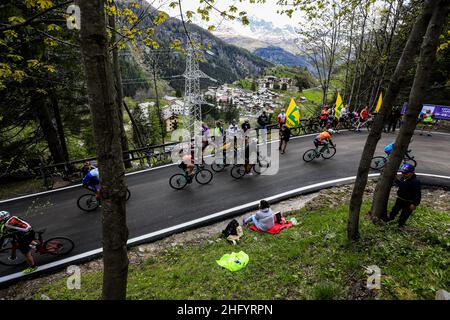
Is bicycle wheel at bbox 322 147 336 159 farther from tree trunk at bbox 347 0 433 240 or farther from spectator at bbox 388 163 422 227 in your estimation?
tree trunk at bbox 347 0 433 240

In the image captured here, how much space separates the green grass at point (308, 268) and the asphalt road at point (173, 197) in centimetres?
196

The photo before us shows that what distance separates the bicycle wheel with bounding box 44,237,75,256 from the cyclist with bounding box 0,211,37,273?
1.55 feet

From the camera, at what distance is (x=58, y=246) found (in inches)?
311

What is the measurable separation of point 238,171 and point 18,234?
8.68 m

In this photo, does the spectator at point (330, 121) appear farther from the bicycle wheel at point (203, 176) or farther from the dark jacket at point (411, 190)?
the dark jacket at point (411, 190)

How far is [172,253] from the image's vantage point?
7.80m

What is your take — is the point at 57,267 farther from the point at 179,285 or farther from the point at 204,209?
the point at 204,209

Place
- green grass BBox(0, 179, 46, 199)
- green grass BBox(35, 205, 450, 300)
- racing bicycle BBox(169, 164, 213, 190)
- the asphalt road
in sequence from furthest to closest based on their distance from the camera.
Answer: green grass BBox(0, 179, 46, 199) < racing bicycle BBox(169, 164, 213, 190) < the asphalt road < green grass BBox(35, 205, 450, 300)

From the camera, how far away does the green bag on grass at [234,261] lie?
628 centimetres

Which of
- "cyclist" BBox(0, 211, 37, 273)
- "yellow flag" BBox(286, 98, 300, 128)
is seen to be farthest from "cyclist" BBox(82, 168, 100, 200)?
"yellow flag" BBox(286, 98, 300, 128)

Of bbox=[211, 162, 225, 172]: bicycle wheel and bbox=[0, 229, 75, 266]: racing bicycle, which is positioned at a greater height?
bbox=[211, 162, 225, 172]: bicycle wheel

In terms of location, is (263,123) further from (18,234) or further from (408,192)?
(18,234)

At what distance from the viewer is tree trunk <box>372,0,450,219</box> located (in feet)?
15.6

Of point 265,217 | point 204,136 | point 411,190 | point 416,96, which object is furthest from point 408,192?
point 204,136
